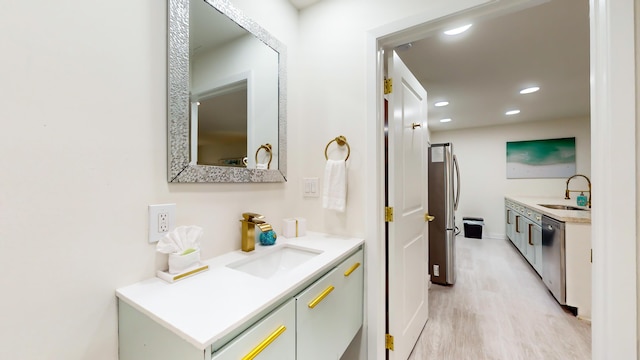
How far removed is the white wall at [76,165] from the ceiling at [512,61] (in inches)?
56.2

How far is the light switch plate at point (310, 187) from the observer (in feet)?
5.31

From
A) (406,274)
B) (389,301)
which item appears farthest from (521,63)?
(389,301)

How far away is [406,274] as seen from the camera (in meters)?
1.67

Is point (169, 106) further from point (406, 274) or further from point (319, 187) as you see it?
point (406, 274)

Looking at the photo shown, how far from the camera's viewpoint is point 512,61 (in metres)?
2.37

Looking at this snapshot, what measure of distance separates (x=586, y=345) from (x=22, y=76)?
338 cm

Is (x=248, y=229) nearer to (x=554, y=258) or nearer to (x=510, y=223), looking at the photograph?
(x=554, y=258)

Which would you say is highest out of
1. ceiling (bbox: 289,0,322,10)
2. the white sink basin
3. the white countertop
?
ceiling (bbox: 289,0,322,10)

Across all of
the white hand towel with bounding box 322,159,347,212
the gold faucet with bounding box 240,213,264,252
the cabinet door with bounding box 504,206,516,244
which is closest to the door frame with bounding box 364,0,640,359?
the white hand towel with bounding box 322,159,347,212

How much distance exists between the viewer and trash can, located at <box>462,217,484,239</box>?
5055 millimetres

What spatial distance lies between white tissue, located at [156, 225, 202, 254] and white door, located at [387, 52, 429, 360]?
104 centimetres

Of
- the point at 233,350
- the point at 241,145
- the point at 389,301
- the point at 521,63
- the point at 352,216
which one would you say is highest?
the point at 521,63

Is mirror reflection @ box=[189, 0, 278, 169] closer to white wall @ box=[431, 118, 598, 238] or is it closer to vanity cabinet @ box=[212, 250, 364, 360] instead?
vanity cabinet @ box=[212, 250, 364, 360]

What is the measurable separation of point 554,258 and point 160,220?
3.40 m
